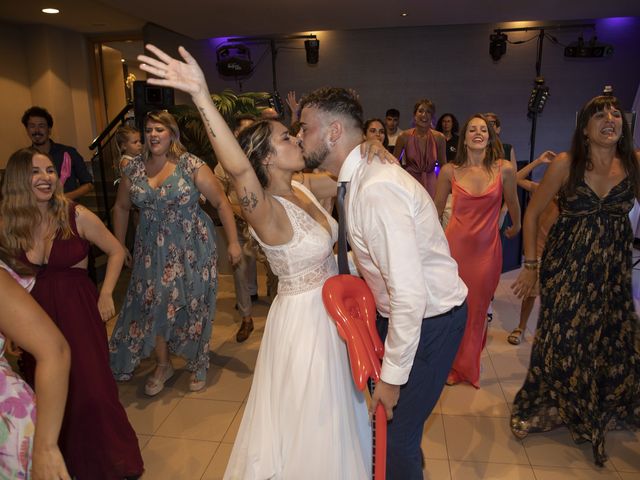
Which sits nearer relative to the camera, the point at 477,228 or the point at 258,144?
the point at 258,144

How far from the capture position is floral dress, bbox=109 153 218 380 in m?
3.10

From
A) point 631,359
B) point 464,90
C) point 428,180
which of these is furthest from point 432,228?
point 464,90

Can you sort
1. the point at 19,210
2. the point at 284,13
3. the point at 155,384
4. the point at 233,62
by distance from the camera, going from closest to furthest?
1. the point at 19,210
2. the point at 155,384
3. the point at 284,13
4. the point at 233,62

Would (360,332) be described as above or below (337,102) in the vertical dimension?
below

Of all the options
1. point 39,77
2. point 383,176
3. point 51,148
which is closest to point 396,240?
point 383,176

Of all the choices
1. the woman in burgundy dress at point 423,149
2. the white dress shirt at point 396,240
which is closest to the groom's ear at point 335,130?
the white dress shirt at point 396,240

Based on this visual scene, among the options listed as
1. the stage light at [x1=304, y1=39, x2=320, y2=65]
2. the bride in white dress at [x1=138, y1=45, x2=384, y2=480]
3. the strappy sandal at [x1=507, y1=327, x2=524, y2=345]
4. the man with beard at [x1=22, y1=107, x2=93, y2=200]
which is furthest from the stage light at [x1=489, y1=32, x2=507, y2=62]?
the bride in white dress at [x1=138, y1=45, x2=384, y2=480]

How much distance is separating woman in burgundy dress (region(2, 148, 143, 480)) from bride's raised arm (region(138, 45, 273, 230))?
1.02 m

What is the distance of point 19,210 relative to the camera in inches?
83.0

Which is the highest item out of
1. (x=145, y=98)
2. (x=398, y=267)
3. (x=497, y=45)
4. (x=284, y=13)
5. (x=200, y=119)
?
(x=284, y=13)

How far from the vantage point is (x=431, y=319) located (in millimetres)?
1668

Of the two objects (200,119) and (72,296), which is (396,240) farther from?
(200,119)

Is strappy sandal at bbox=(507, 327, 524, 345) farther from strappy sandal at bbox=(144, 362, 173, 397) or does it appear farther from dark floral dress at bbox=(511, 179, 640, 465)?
strappy sandal at bbox=(144, 362, 173, 397)

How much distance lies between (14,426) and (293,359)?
0.83 metres
